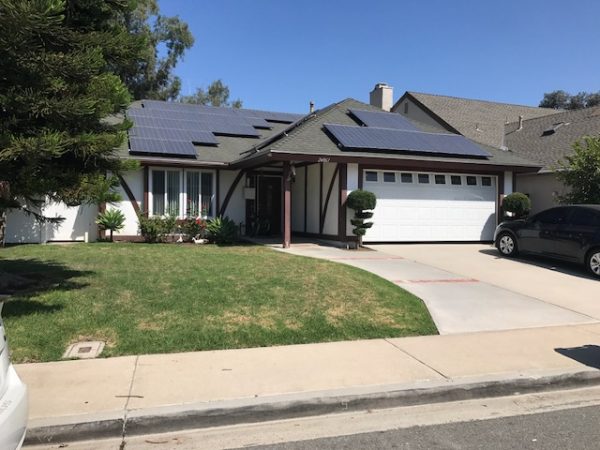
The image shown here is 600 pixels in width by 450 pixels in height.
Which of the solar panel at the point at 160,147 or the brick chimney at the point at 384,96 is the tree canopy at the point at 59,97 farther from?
the brick chimney at the point at 384,96

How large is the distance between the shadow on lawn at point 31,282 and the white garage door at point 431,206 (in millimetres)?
9438

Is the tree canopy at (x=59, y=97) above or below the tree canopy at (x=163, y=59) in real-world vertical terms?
below

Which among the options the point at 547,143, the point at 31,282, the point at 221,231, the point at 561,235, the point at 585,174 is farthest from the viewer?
the point at 547,143

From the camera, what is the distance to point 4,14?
584 cm

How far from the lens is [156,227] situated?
16.6 meters

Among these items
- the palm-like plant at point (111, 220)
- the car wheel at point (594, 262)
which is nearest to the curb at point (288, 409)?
the car wheel at point (594, 262)

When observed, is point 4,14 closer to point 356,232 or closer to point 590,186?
point 356,232

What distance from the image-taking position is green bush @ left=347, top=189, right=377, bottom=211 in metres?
15.4

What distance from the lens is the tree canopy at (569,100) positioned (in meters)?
55.8

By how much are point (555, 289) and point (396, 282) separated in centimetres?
325

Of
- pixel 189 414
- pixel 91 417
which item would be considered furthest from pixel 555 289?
pixel 91 417

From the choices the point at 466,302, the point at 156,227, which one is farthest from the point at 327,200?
the point at 466,302

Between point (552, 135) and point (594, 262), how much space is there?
11.6 metres

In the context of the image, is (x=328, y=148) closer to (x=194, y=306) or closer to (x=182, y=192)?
(x=182, y=192)
